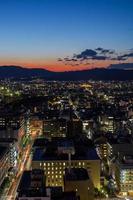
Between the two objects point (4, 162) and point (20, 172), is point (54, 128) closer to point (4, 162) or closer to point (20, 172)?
point (20, 172)

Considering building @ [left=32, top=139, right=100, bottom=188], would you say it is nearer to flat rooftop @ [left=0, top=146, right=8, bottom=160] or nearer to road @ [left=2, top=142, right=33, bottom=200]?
road @ [left=2, top=142, right=33, bottom=200]

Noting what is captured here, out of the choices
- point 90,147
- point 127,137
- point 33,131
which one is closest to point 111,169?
point 90,147

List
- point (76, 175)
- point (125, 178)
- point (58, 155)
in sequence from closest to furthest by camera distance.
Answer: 1. point (76, 175)
2. point (125, 178)
3. point (58, 155)

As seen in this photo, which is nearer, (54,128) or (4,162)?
(4,162)

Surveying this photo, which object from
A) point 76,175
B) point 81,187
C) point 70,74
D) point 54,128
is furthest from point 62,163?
point 70,74

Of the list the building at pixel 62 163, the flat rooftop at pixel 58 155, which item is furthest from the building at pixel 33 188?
the flat rooftop at pixel 58 155

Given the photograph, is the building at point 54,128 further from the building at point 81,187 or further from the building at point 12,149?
the building at point 81,187
